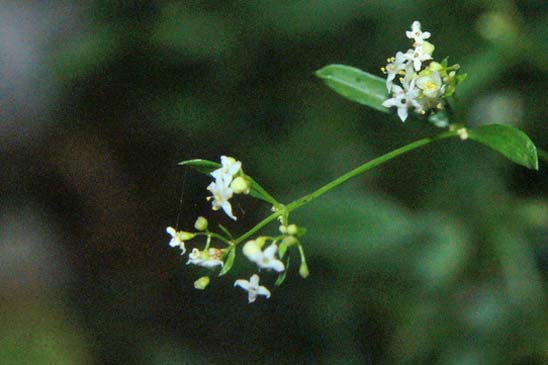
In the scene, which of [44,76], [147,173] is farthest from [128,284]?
[44,76]

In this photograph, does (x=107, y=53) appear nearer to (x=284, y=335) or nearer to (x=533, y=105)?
(x=284, y=335)

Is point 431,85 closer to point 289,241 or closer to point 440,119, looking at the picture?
point 440,119

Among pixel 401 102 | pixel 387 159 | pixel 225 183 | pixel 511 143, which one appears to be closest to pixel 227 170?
pixel 225 183

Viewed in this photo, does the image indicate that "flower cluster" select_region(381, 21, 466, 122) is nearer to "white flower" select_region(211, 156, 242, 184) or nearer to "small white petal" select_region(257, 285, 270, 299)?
"white flower" select_region(211, 156, 242, 184)

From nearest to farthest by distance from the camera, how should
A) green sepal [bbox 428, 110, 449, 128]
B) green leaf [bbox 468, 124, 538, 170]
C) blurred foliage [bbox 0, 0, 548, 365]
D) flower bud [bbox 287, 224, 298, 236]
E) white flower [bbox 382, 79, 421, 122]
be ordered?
green leaf [bbox 468, 124, 538, 170]
flower bud [bbox 287, 224, 298, 236]
white flower [bbox 382, 79, 421, 122]
green sepal [bbox 428, 110, 449, 128]
blurred foliage [bbox 0, 0, 548, 365]

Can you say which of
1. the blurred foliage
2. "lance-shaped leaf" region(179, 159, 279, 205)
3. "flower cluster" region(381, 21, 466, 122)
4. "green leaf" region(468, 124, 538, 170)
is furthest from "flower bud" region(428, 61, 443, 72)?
the blurred foliage
